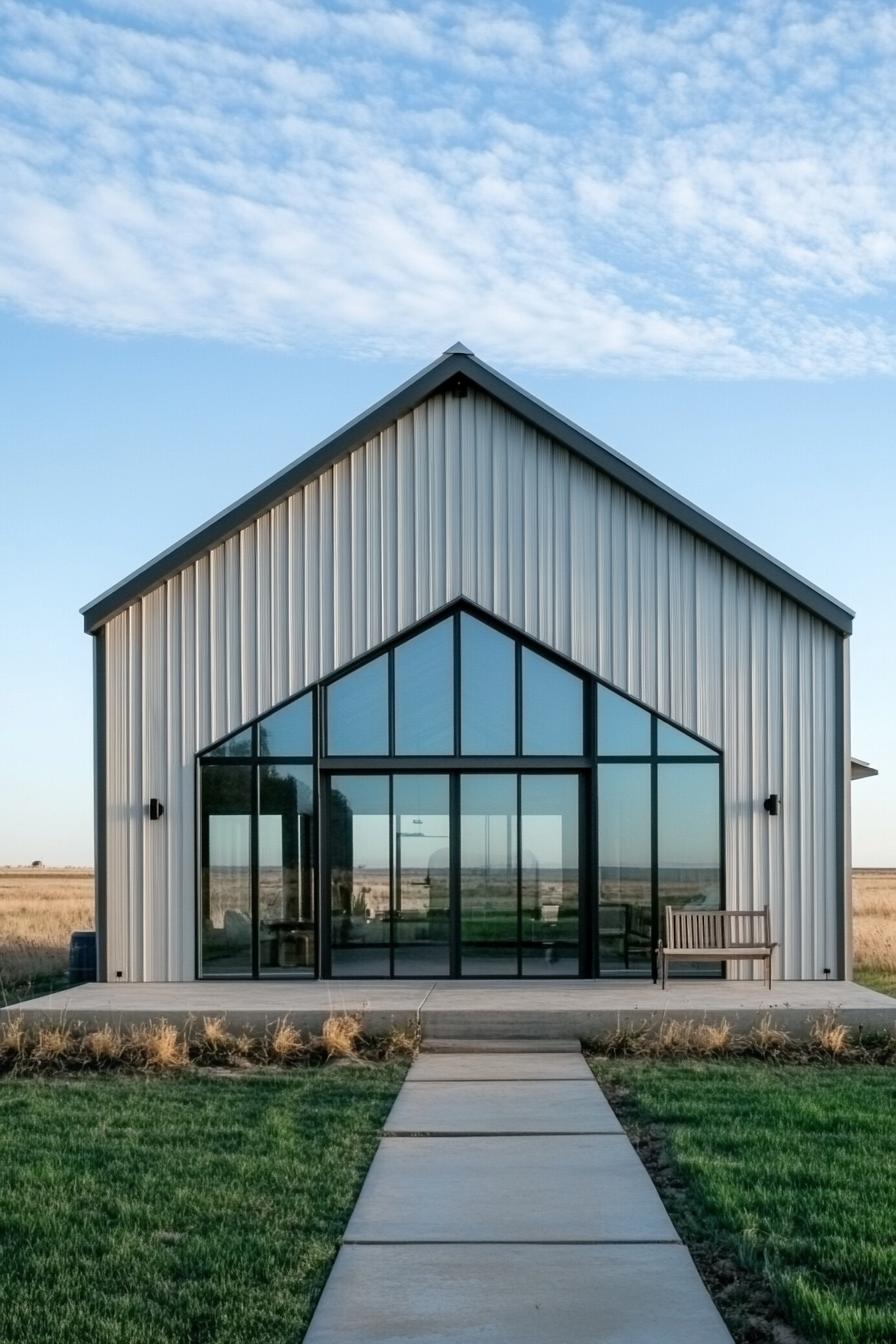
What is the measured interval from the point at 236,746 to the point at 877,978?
8.28 metres

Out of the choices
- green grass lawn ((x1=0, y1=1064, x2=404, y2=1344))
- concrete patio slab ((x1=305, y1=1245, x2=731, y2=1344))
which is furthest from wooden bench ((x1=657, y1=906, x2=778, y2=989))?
concrete patio slab ((x1=305, y1=1245, x2=731, y2=1344))

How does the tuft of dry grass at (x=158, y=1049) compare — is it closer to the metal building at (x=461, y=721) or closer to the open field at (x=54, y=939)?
the open field at (x=54, y=939)

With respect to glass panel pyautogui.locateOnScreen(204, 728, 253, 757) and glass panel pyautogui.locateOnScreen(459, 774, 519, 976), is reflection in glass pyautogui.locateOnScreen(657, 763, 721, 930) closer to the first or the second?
glass panel pyautogui.locateOnScreen(459, 774, 519, 976)

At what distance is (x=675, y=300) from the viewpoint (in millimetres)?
16766

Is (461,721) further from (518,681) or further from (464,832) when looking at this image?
(464,832)

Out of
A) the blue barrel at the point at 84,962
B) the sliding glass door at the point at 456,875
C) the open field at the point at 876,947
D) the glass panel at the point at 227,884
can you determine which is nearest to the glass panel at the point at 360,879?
the sliding glass door at the point at 456,875

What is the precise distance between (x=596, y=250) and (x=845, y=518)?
5.45m

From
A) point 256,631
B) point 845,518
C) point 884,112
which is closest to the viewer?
point 884,112

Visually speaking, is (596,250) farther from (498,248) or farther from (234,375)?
(234,375)

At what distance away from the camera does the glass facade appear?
1731 centimetres

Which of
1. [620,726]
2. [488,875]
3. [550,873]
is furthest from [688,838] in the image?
[488,875]

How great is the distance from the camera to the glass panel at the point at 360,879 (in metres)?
17.3

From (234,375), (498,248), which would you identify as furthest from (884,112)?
(234,375)

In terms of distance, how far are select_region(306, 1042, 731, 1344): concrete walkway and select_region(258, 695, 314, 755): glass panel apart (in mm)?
7275
